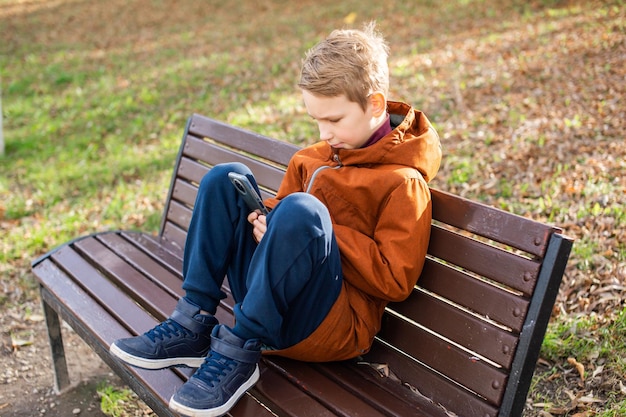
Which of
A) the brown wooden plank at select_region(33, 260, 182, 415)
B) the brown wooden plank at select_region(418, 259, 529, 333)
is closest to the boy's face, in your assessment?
the brown wooden plank at select_region(418, 259, 529, 333)

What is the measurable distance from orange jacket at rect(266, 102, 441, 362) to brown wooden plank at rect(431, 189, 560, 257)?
0.09 metres

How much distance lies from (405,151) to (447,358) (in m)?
0.78

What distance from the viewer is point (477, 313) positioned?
228cm

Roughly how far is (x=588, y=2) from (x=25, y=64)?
30.3ft

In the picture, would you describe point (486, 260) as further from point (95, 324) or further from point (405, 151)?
point (95, 324)

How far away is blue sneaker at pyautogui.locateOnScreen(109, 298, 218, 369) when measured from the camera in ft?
7.71

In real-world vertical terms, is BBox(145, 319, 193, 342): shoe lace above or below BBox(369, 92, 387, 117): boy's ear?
below

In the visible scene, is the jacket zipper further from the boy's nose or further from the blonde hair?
the blonde hair

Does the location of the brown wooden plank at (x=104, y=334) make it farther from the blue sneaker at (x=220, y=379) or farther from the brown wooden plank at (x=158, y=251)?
the brown wooden plank at (x=158, y=251)

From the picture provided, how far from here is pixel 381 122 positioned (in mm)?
2461

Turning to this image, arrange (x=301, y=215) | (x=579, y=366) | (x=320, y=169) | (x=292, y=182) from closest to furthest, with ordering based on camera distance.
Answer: (x=301, y=215), (x=320, y=169), (x=292, y=182), (x=579, y=366)

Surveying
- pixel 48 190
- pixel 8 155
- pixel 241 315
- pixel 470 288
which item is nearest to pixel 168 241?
pixel 241 315

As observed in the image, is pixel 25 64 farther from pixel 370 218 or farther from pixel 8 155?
pixel 370 218

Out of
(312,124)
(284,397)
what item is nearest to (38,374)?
(284,397)
